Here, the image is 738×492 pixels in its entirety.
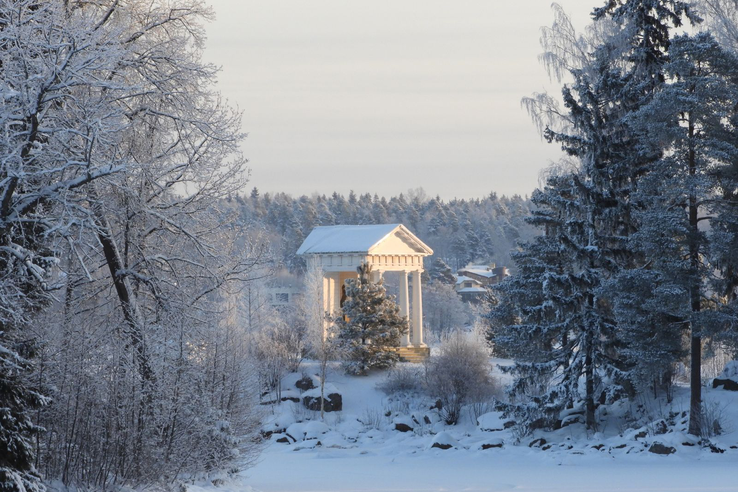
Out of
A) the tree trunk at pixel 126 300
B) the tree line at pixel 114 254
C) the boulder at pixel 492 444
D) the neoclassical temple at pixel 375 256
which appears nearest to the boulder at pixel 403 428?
the boulder at pixel 492 444

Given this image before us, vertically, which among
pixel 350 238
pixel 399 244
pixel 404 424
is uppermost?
pixel 350 238

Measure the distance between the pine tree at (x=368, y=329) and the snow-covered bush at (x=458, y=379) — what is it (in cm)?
336

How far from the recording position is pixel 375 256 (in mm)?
41094

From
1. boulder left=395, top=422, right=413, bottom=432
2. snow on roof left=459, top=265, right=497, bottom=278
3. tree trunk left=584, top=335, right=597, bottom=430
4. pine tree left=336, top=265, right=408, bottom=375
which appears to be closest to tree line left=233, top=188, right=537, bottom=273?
snow on roof left=459, top=265, right=497, bottom=278

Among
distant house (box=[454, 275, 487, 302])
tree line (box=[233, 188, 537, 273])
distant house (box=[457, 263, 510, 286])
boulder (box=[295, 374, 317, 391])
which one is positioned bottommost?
boulder (box=[295, 374, 317, 391])

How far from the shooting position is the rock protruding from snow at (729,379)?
21781mm

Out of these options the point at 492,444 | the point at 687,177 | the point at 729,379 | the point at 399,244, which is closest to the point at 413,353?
the point at 399,244

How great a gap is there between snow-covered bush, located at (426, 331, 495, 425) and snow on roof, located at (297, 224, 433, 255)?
910 centimetres

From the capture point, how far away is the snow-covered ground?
1540 cm

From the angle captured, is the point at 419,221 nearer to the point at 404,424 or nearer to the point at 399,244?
the point at 399,244

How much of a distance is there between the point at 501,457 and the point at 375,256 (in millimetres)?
20749

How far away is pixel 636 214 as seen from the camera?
19781mm

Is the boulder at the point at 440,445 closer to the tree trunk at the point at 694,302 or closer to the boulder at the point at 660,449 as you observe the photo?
the boulder at the point at 660,449

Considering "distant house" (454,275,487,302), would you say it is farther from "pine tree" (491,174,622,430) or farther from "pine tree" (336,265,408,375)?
"pine tree" (491,174,622,430)
